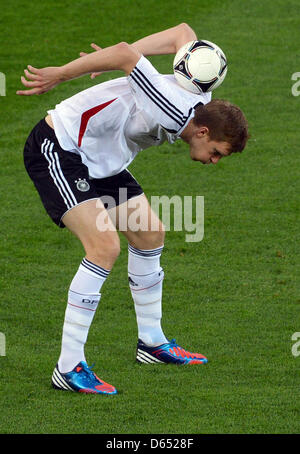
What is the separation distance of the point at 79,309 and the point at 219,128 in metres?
1.43

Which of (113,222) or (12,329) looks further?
(12,329)

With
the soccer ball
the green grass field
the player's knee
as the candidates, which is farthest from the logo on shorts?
the green grass field

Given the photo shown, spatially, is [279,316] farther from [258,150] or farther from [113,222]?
[258,150]

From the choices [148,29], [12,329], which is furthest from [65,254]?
[148,29]

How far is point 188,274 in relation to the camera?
28.6 ft

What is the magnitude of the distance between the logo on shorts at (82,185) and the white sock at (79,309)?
0.45m

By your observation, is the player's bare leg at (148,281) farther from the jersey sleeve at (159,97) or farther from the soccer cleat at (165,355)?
the jersey sleeve at (159,97)

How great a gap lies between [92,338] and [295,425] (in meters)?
1.99

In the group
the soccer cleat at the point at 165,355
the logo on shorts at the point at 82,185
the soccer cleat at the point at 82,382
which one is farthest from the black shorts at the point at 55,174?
the soccer cleat at the point at 165,355

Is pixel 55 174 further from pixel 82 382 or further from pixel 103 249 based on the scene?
pixel 82 382

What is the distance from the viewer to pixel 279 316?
25.3 feet

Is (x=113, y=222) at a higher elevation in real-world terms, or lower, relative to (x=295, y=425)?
higher

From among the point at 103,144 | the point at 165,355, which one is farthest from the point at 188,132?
the point at 165,355
